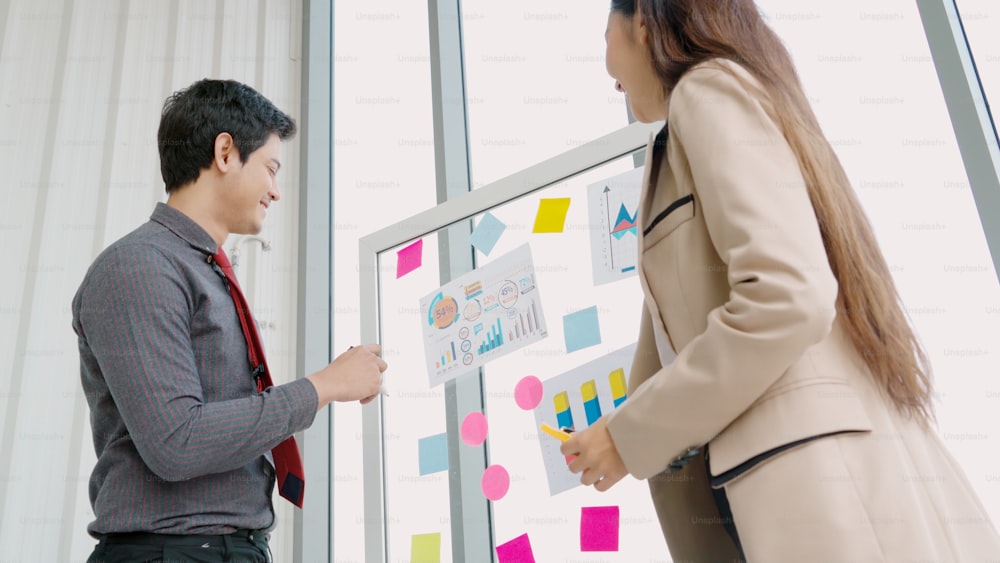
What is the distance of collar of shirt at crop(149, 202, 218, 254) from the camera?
53.8 inches

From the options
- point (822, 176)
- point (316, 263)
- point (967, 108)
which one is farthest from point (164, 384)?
point (316, 263)

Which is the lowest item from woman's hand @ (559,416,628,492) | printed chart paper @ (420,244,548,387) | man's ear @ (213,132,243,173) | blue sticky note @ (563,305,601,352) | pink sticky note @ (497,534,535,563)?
pink sticky note @ (497,534,535,563)

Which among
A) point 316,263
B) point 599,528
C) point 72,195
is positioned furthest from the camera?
point 316,263

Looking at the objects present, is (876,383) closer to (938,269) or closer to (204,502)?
(938,269)

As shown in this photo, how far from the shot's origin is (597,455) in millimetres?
948

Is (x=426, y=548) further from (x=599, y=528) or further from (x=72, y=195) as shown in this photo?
(x=72, y=195)

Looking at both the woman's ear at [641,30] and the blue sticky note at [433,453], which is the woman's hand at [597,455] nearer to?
the woman's ear at [641,30]

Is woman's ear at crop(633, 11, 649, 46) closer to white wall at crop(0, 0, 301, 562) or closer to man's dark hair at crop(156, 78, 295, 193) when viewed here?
man's dark hair at crop(156, 78, 295, 193)

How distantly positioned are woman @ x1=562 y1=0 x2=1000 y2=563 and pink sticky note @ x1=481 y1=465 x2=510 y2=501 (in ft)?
2.01

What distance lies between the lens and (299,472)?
1.37 m

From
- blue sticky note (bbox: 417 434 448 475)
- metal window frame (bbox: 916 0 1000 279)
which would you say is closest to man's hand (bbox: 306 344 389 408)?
blue sticky note (bbox: 417 434 448 475)

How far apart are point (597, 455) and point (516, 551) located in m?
0.71

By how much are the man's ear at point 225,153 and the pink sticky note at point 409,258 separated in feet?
1.78

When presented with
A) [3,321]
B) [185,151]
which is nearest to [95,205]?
[3,321]
